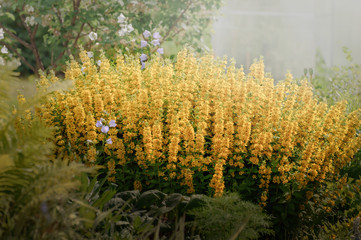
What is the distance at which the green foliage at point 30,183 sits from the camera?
3.74 feet

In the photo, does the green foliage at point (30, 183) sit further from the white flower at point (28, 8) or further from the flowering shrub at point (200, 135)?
the white flower at point (28, 8)

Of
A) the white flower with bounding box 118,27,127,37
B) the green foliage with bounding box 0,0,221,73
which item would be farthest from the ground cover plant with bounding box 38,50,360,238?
the green foliage with bounding box 0,0,221,73

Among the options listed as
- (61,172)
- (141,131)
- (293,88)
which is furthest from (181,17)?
(61,172)

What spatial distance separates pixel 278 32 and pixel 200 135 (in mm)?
6627

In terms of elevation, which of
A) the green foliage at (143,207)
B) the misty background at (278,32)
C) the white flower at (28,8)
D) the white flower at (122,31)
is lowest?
the green foliage at (143,207)

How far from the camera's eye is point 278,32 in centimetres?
845

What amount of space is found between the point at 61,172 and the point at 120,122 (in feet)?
5.72

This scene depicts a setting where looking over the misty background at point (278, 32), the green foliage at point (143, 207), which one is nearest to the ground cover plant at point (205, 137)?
the green foliage at point (143, 207)

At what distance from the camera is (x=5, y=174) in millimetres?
1254

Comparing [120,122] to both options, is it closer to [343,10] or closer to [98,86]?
[98,86]

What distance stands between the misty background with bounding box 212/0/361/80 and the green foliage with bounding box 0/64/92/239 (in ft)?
23.9

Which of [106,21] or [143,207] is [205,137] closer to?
[143,207]

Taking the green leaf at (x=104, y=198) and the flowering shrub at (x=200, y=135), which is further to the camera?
the flowering shrub at (x=200, y=135)

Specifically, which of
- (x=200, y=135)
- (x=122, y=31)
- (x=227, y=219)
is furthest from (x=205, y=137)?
(x=122, y=31)
